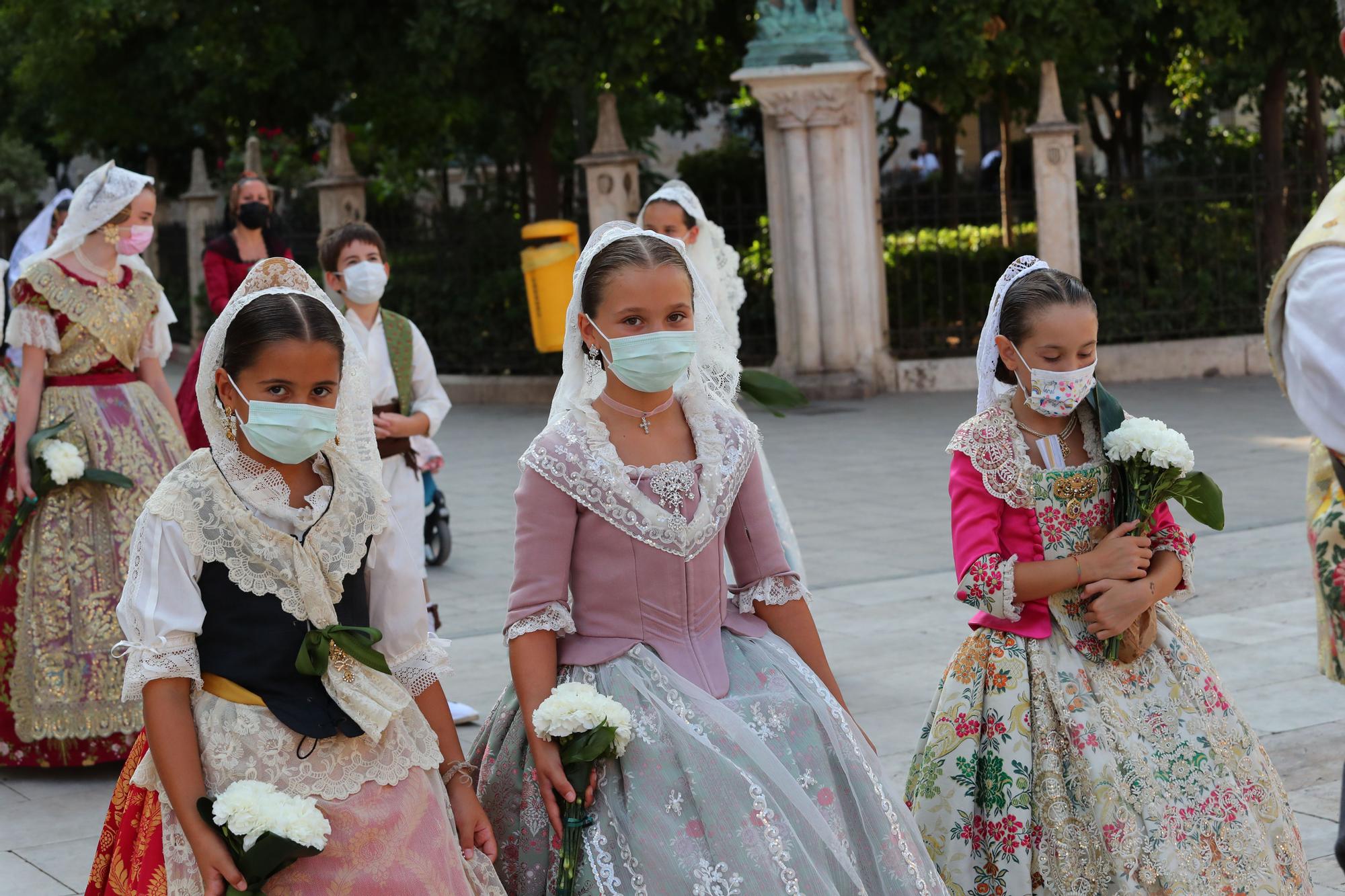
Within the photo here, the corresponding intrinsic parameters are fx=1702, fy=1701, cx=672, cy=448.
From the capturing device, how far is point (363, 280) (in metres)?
6.00

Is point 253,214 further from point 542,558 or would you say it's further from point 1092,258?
point 1092,258

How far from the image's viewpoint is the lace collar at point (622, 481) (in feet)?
11.2

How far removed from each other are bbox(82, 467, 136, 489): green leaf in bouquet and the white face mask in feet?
3.29

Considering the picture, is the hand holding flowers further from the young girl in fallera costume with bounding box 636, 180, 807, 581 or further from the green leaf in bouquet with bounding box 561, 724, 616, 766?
the young girl in fallera costume with bounding box 636, 180, 807, 581

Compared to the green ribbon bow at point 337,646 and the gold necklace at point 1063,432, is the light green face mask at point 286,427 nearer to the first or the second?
the green ribbon bow at point 337,646

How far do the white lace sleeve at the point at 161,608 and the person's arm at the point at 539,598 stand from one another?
0.60 m

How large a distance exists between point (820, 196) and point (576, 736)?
1318 centimetres

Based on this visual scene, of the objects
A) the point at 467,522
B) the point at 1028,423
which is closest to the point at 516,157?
the point at 467,522

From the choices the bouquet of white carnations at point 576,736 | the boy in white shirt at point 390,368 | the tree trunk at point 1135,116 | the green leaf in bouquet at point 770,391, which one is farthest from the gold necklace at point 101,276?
the tree trunk at point 1135,116

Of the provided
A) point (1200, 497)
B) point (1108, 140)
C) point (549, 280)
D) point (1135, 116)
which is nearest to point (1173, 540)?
point (1200, 497)

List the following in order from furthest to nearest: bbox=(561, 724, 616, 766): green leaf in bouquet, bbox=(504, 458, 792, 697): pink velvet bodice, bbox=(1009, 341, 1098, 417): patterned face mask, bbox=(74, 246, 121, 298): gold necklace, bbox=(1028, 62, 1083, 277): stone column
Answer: bbox=(1028, 62, 1083, 277): stone column, bbox=(74, 246, 121, 298): gold necklace, bbox=(1009, 341, 1098, 417): patterned face mask, bbox=(504, 458, 792, 697): pink velvet bodice, bbox=(561, 724, 616, 766): green leaf in bouquet

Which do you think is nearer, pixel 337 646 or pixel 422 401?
pixel 337 646

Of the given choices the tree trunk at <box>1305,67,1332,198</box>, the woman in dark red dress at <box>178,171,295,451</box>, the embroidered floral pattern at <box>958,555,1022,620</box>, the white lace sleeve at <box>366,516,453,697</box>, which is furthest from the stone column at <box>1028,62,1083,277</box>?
the white lace sleeve at <box>366,516,453,697</box>

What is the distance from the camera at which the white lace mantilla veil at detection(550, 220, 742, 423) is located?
3545mm
